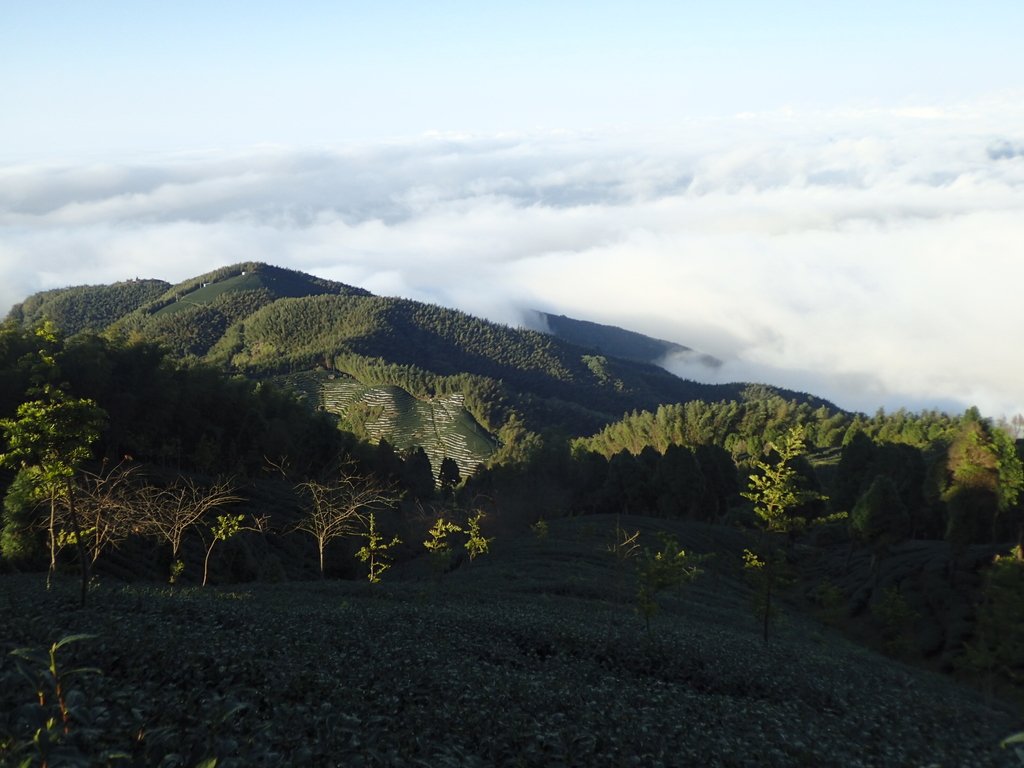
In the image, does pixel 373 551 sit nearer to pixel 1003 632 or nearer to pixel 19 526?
pixel 19 526

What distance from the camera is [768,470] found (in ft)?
113

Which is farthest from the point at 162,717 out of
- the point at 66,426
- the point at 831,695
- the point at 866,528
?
the point at 866,528

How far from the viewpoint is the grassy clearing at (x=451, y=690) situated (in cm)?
1369

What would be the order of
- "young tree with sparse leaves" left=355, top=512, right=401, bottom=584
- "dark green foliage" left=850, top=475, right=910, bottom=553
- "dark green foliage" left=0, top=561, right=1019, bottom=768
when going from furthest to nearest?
"dark green foliage" left=850, top=475, right=910, bottom=553, "young tree with sparse leaves" left=355, top=512, right=401, bottom=584, "dark green foliage" left=0, top=561, right=1019, bottom=768

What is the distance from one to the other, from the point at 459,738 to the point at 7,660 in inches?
383

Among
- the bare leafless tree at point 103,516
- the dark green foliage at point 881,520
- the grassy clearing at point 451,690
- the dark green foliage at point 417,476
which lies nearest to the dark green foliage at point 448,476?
the dark green foliage at point 417,476

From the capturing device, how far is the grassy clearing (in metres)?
13.7

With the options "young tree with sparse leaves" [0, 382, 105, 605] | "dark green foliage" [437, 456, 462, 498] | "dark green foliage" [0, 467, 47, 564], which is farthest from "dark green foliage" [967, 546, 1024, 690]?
"dark green foliage" [437, 456, 462, 498]

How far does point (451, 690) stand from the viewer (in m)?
19.4

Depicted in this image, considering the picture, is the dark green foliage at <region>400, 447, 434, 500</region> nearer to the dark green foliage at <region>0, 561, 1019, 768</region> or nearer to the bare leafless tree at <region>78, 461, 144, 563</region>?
the bare leafless tree at <region>78, 461, 144, 563</region>

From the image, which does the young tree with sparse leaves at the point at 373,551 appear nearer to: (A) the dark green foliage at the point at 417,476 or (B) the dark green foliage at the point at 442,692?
(B) the dark green foliage at the point at 442,692

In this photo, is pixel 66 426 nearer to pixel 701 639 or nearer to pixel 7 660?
pixel 7 660

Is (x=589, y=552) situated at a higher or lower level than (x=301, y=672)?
lower

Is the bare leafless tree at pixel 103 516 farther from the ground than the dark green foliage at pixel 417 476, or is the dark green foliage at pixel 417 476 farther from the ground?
the bare leafless tree at pixel 103 516
